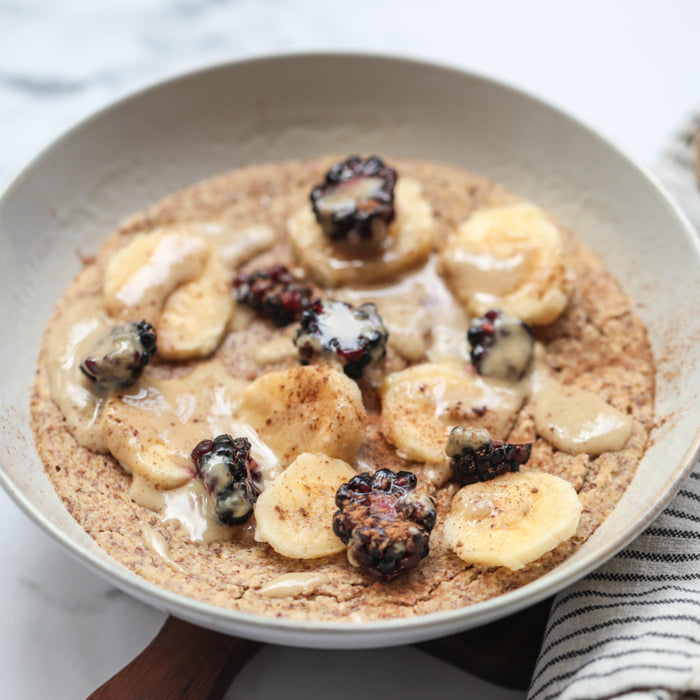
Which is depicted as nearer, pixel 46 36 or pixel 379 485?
pixel 379 485

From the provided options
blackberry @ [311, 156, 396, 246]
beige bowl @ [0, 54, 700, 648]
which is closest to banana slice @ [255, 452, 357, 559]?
beige bowl @ [0, 54, 700, 648]

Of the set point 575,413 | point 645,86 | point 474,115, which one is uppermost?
point 645,86

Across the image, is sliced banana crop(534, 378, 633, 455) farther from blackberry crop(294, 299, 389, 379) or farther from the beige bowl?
blackberry crop(294, 299, 389, 379)

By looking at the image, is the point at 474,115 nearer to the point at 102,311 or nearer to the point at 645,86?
the point at 645,86

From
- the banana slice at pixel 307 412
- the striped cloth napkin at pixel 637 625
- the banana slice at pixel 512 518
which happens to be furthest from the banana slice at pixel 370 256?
the striped cloth napkin at pixel 637 625

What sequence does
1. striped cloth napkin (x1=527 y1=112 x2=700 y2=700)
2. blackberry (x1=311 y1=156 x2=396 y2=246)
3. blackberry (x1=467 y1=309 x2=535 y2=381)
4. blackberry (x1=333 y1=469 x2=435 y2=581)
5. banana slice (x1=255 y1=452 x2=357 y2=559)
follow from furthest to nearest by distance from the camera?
1. blackberry (x1=311 y1=156 x2=396 y2=246)
2. blackberry (x1=467 y1=309 x2=535 y2=381)
3. banana slice (x1=255 y1=452 x2=357 y2=559)
4. blackberry (x1=333 y1=469 x2=435 y2=581)
5. striped cloth napkin (x1=527 y1=112 x2=700 y2=700)

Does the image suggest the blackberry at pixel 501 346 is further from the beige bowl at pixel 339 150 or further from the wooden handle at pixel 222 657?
the wooden handle at pixel 222 657

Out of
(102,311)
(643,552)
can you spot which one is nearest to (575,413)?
(643,552)
